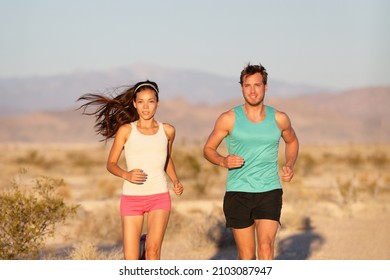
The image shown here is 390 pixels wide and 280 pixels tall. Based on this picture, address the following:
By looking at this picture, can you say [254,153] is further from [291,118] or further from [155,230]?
[291,118]

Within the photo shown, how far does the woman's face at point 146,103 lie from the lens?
8.24m

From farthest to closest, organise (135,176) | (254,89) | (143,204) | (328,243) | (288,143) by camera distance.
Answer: (328,243)
(288,143)
(254,89)
(143,204)
(135,176)

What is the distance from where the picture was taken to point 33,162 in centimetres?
4928

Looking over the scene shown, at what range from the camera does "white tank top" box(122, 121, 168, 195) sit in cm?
804

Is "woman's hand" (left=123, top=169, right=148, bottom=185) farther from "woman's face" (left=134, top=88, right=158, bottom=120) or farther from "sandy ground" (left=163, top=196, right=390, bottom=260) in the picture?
"sandy ground" (left=163, top=196, right=390, bottom=260)

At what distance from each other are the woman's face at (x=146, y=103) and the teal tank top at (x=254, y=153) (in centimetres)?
71

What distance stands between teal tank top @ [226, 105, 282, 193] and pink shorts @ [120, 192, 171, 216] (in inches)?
23.6

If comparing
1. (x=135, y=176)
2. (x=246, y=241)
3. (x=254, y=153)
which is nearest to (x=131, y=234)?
(x=135, y=176)

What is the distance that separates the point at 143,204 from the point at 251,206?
92 centimetres

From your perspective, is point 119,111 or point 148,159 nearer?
point 148,159

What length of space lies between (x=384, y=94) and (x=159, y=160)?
425ft

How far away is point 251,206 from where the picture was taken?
8195 millimetres

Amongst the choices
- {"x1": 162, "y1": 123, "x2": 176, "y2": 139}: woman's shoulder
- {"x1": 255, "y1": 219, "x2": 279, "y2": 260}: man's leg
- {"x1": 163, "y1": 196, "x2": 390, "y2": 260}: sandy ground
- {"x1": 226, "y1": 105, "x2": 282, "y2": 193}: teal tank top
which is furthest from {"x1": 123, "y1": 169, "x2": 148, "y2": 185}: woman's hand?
{"x1": 163, "y1": 196, "x2": 390, "y2": 260}: sandy ground
